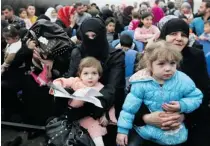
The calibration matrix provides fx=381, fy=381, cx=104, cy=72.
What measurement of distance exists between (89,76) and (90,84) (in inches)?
3.1

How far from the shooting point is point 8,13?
337 inches

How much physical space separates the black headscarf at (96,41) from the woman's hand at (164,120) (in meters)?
0.86

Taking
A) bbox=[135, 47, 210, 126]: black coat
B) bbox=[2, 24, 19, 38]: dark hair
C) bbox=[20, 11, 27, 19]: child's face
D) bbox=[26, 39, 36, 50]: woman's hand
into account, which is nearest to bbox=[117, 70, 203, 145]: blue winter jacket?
bbox=[135, 47, 210, 126]: black coat

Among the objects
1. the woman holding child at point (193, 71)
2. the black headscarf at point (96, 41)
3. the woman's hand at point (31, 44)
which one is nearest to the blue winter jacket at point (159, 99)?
the woman holding child at point (193, 71)

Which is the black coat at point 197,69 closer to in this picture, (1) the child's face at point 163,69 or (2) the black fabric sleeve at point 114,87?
(1) the child's face at point 163,69

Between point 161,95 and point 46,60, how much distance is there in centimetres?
178

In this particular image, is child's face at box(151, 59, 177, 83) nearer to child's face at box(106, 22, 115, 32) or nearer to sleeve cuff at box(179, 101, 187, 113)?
sleeve cuff at box(179, 101, 187, 113)

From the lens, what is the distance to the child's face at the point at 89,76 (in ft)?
11.2

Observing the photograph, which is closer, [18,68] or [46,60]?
[46,60]

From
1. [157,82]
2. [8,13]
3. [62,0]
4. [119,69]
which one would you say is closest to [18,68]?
[119,69]

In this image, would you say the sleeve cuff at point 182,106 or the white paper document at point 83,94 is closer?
the sleeve cuff at point 182,106

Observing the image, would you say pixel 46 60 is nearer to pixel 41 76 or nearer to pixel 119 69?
pixel 41 76

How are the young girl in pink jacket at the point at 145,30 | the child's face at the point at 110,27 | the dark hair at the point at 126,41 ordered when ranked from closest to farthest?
1. the dark hair at the point at 126,41
2. the young girl in pink jacket at the point at 145,30
3. the child's face at the point at 110,27

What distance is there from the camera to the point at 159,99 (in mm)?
3025
